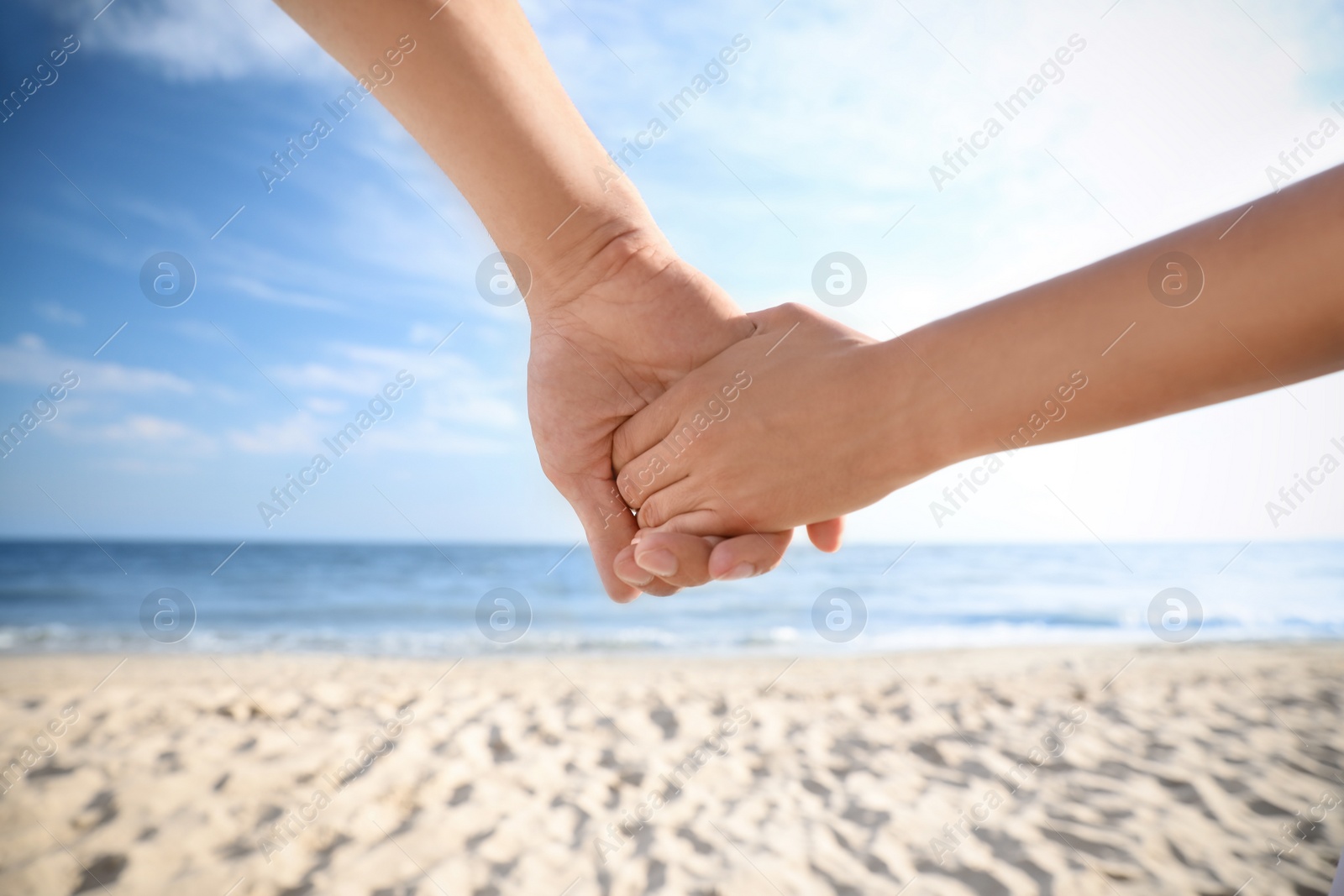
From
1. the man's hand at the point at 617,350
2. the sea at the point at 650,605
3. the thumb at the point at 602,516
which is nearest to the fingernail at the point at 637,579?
the man's hand at the point at 617,350

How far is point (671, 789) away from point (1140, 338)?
3.00 meters

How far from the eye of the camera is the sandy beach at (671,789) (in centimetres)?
268

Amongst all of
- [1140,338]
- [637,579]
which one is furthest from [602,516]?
[1140,338]

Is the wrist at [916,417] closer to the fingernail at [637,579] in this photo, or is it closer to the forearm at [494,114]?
the fingernail at [637,579]

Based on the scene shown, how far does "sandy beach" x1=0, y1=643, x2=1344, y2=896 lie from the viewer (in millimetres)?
2680

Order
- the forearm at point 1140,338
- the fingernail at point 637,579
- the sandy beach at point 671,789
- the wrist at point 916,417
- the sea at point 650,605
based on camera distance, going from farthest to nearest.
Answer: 1. the sea at point 650,605
2. the sandy beach at point 671,789
3. the fingernail at point 637,579
4. the wrist at point 916,417
5. the forearm at point 1140,338

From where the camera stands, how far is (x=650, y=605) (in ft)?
39.9

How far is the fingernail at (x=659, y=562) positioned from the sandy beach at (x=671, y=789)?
1552 mm

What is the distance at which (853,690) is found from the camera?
5332 millimetres

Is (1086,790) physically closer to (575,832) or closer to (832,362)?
(575,832)

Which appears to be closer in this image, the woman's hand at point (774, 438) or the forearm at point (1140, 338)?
the forearm at point (1140, 338)

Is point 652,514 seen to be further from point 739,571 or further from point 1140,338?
point 1140,338

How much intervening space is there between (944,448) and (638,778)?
9.11 feet

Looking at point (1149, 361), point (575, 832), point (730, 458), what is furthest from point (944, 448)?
point (575, 832)
